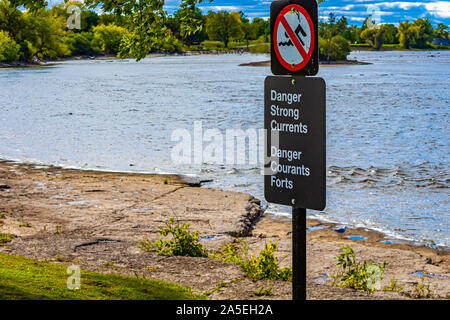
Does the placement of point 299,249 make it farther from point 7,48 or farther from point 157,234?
point 7,48

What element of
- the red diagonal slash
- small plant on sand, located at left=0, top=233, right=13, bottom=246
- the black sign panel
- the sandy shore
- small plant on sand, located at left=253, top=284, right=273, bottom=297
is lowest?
the sandy shore

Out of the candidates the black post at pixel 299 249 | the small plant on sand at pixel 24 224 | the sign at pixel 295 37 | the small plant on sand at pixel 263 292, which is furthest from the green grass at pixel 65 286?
the small plant on sand at pixel 24 224

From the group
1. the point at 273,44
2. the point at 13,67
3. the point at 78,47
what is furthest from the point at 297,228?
the point at 78,47

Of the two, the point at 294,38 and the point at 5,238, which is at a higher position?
the point at 294,38

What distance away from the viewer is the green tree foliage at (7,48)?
116375 mm

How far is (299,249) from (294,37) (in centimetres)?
165

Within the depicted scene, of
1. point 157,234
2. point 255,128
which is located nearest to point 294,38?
point 157,234

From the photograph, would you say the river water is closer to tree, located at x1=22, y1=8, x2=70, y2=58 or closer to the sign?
the sign

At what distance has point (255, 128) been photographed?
3522cm

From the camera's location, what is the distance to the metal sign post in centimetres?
443

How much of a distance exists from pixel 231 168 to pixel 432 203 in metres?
7.71

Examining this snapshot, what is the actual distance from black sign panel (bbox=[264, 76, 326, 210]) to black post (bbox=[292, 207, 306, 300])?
0.30 feet

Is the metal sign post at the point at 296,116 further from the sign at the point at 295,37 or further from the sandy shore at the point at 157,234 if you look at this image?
the sandy shore at the point at 157,234

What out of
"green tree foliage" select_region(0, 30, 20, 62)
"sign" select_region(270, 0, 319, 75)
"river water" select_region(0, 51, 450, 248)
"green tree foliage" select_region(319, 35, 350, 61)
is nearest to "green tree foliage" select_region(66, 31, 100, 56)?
"green tree foliage" select_region(0, 30, 20, 62)
